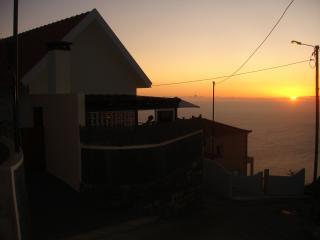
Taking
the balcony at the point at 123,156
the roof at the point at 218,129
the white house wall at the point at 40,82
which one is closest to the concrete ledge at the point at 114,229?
the balcony at the point at 123,156

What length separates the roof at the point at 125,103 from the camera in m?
17.5

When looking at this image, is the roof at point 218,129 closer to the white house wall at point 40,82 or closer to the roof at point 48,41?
the roof at point 48,41

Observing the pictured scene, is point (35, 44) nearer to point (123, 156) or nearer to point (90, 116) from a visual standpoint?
point (90, 116)

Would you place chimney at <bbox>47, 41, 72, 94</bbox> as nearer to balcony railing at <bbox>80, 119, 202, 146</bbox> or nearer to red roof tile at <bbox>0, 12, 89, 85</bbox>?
red roof tile at <bbox>0, 12, 89, 85</bbox>

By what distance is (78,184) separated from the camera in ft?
54.4

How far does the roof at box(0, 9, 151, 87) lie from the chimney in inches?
18.5

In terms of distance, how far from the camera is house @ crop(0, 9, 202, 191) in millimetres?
16375

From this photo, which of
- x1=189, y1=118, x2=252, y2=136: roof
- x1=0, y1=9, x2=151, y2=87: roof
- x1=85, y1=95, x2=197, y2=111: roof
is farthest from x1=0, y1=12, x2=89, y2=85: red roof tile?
x1=189, y1=118, x2=252, y2=136: roof

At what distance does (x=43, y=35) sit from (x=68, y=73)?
15.0 feet

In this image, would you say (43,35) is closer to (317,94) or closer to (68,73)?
(68,73)

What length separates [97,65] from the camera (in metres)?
21.7

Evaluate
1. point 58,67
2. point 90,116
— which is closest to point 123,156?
point 90,116

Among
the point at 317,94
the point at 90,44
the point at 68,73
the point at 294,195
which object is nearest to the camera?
the point at 68,73

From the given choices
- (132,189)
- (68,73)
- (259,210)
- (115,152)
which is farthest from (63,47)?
(259,210)
